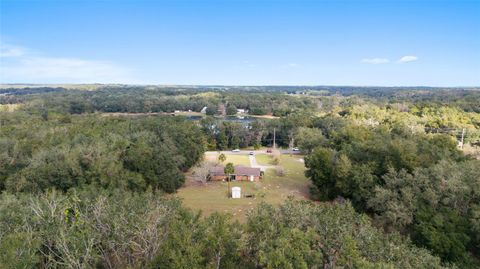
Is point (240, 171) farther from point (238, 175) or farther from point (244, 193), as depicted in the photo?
point (244, 193)

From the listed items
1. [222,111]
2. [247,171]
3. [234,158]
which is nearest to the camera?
[247,171]

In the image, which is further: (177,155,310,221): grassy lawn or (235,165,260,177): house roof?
(235,165,260,177): house roof

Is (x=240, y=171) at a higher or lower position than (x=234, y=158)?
higher

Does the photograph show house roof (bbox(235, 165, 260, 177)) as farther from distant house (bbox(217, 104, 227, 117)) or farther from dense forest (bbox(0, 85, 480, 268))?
distant house (bbox(217, 104, 227, 117))

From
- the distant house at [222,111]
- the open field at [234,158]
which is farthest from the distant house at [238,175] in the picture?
the distant house at [222,111]

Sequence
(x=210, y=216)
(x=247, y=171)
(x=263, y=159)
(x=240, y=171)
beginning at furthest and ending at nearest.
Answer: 1. (x=263, y=159)
2. (x=247, y=171)
3. (x=240, y=171)
4. (x=210, y=216)

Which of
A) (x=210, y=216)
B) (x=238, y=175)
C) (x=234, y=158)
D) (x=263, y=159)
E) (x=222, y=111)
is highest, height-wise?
(x=210, y=216)

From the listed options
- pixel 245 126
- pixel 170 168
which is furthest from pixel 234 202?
pixel 245 126

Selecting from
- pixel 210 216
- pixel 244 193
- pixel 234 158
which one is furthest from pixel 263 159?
pixel 210 216

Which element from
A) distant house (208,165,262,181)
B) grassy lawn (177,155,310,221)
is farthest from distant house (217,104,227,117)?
distant house (208,165,262,181)
